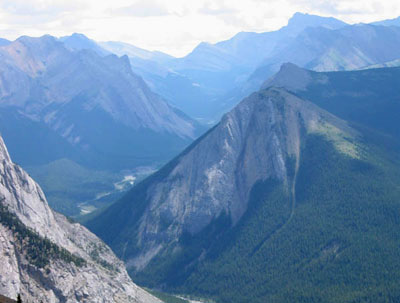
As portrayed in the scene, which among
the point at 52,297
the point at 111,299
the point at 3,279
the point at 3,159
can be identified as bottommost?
the point at 111,299

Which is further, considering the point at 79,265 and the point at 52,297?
the point at 79,265

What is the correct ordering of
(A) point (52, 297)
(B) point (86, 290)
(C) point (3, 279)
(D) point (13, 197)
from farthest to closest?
(D) point (13, 197), (B) point (86, 290), (A) point (52, 297), (C) point (3, 279)

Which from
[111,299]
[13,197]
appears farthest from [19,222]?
[111,299]

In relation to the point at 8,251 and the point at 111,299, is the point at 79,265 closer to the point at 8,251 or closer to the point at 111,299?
the point at 111,299

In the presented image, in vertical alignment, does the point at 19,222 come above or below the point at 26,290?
above

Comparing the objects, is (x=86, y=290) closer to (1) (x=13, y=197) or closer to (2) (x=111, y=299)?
(2) (x=111, y=299)

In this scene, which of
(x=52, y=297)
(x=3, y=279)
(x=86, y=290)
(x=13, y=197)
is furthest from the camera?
(x=13, y=197)

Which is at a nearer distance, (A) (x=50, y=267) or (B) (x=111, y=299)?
(A) (x=50, y=267)

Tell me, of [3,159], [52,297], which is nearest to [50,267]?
[52,297]

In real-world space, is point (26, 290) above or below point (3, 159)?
below
